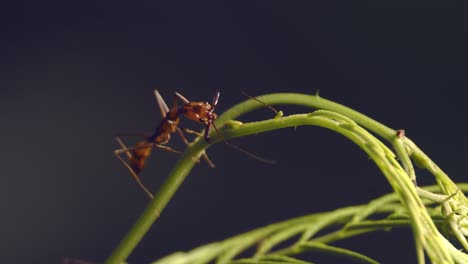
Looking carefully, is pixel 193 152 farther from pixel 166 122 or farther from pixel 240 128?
pixel 166 122

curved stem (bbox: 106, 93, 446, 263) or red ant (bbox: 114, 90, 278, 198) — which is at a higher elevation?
red ant (bbox: 114, 90, 278, 198)

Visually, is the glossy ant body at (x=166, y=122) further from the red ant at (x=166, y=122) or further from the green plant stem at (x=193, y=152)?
the green plant stem at (x=193, y=152)

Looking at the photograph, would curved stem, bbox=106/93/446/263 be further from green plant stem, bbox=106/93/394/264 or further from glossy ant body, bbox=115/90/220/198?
glossy ant body, bbox=115/90/220/198

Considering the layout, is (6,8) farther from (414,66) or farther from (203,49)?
(414,66)

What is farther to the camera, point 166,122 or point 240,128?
point 166,122

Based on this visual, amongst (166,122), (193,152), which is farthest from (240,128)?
Answer: (166,122)

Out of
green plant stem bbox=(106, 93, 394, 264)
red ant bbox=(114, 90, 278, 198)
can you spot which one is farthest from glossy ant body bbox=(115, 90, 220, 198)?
green plant stem bbox=(106, 93, 394, 264)

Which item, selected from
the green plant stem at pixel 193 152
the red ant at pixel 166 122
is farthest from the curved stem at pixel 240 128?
the red ant at pixel 166 122

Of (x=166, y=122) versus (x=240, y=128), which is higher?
(x=166, y=122)

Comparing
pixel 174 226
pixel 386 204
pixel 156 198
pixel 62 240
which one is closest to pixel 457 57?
pixel 174 226

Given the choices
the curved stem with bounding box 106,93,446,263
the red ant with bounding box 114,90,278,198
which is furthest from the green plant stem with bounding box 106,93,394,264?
the red ant with bounding box 114,90,278,198

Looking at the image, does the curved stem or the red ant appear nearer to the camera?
the curved stem
